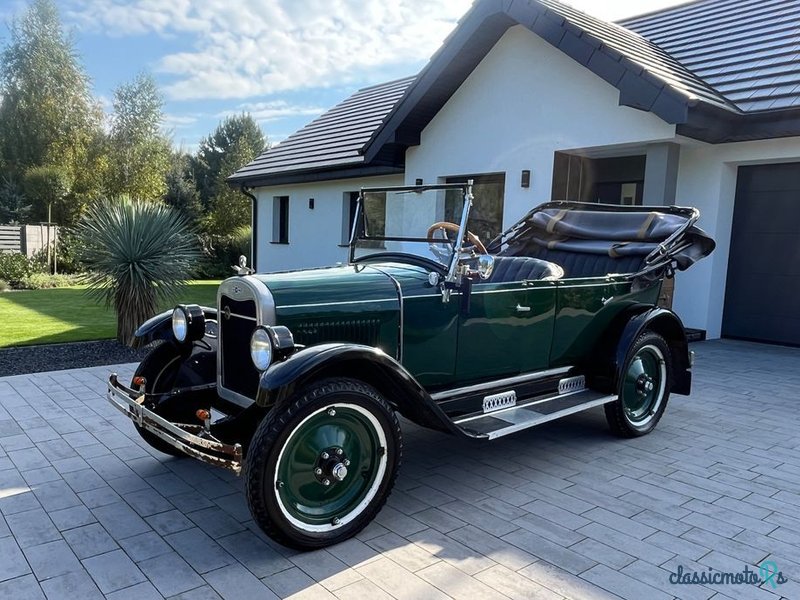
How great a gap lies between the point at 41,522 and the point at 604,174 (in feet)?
29.5

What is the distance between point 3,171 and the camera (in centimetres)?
2258

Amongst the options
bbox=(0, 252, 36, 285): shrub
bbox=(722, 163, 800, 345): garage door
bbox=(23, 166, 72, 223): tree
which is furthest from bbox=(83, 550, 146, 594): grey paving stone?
bbox=(23, 166, 72, 223): tree

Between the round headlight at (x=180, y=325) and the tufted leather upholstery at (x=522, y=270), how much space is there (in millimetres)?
2059

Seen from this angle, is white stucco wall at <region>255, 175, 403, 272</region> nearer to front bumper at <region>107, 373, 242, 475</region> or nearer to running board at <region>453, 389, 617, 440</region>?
running board at <region>453, 389, 617, 440</region>

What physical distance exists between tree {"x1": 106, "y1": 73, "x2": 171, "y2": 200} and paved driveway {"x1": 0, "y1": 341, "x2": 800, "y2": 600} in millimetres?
19172

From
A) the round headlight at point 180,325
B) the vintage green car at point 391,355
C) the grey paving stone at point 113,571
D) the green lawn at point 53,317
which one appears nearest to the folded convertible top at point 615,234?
the vintage green car at point 391,355

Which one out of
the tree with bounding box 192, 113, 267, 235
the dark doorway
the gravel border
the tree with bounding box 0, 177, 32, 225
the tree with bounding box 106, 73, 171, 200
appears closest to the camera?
the gravel border

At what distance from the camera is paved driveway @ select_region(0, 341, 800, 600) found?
8.32 feet

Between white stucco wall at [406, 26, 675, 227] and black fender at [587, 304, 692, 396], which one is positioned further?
white stucco wall at [406, 26, 675, 227]

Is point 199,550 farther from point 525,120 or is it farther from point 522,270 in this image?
point 525,120

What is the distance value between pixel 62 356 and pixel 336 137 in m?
8.45

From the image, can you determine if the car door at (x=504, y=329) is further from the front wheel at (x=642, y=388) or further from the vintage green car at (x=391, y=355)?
the front wheel at (x=642, y=388)

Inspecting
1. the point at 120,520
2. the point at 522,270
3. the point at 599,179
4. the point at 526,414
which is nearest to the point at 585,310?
the point at 522,270

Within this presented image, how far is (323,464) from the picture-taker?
2.83 metres
